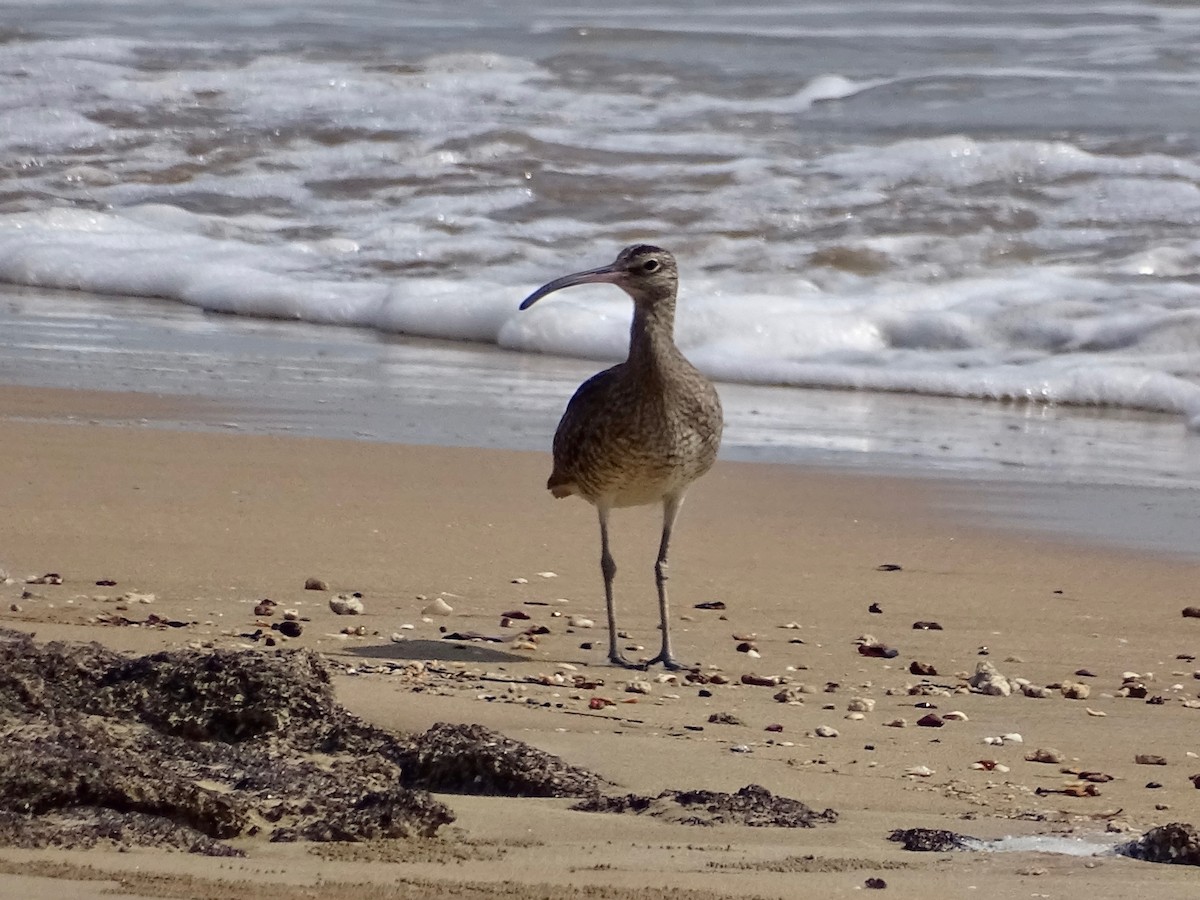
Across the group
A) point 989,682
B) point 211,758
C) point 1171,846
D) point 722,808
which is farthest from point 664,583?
point 1171,846

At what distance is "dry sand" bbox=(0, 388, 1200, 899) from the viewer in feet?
10.5

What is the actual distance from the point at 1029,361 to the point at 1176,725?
6474 millimetres

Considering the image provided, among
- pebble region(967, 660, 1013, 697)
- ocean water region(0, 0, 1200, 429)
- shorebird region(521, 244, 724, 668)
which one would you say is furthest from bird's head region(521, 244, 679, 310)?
ocean water region(0, 0, 1200, 429)

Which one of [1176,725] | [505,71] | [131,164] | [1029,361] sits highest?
[505,71]

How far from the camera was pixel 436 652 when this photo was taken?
523cm

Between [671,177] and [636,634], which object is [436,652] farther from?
[671,177]

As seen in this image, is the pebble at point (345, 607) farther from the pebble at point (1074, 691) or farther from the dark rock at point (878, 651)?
the pebble at point (1074, 691)

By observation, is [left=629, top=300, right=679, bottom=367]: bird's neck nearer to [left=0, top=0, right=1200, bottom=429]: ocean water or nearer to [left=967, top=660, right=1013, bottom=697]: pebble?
[left=967, top=660, right=1013, bottom=697]: pebble

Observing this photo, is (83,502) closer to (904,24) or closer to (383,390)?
(383,390)

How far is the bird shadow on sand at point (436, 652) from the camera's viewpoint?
201 inches

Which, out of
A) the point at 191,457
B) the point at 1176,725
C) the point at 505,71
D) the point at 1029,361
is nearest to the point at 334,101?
the point at 505,71

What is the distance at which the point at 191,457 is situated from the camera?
7695 mm

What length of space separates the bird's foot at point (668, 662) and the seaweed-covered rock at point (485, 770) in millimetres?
1459

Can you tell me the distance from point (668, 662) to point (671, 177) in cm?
1065
